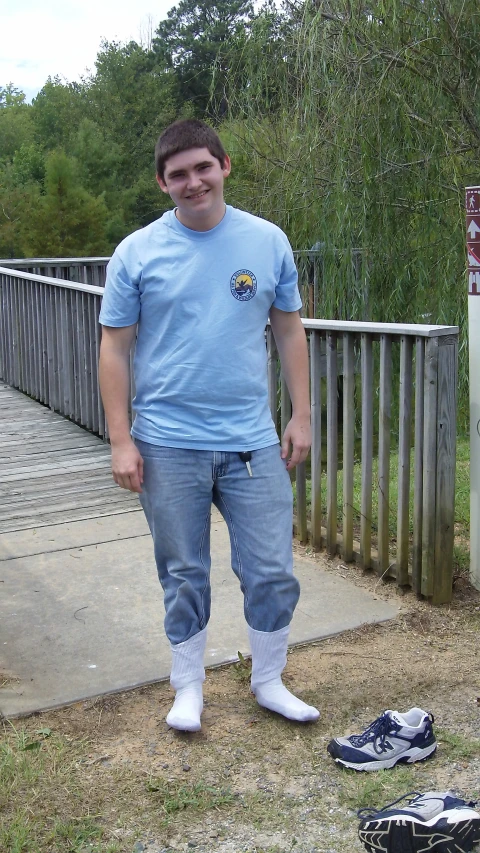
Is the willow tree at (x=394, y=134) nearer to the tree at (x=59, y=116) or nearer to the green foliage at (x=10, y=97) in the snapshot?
the tree at (x=59, y=116)

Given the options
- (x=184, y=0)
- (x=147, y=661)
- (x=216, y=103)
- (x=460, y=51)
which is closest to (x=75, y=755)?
(x=147, y=661)

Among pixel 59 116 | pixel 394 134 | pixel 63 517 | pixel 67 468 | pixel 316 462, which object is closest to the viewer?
pixel 316 462

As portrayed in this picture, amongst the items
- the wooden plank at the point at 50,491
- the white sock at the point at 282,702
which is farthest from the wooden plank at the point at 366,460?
the wooden plank at the point at 50,491

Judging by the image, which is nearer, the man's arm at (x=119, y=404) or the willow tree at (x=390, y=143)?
the man's arm at (x=119, y=404)

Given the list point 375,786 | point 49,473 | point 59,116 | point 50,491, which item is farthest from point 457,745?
point 59,116

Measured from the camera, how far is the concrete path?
3.46 meters

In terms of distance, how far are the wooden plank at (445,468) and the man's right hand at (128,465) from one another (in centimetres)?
140

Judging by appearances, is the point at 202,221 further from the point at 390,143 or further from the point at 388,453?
the point at 390,143

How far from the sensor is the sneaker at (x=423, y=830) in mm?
2297

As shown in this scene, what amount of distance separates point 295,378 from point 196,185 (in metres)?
0.68

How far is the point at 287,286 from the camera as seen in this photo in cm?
304

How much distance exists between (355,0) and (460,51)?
2.71 ft

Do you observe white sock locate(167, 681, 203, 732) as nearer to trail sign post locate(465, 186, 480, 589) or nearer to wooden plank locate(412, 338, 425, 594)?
wooden plank locate(412, 338, 425, 594)

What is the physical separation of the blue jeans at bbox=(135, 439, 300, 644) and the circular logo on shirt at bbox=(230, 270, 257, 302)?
1.51 feet
